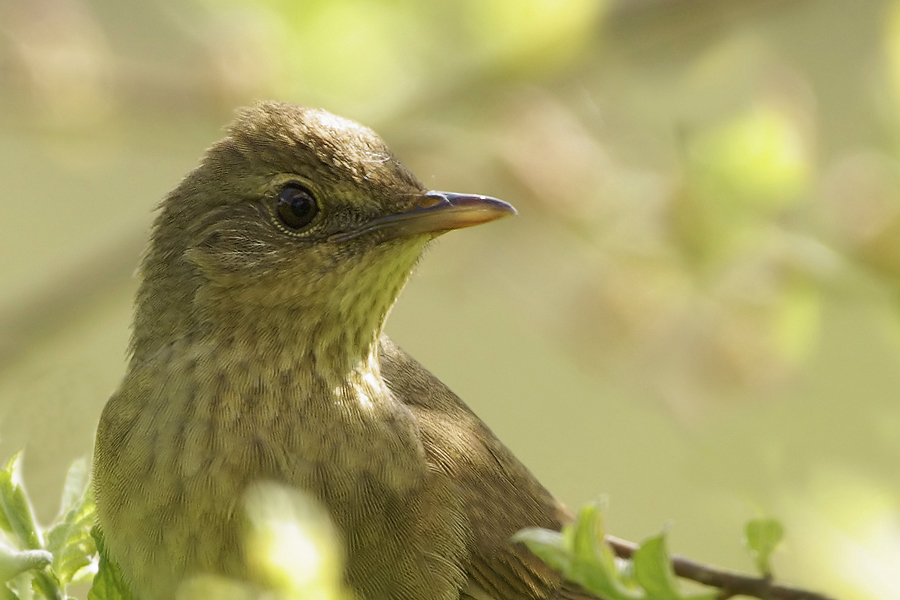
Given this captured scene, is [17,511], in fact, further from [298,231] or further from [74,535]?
[298,231]

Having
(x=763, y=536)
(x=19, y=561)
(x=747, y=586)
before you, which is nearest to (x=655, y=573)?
(x=763, y=536)

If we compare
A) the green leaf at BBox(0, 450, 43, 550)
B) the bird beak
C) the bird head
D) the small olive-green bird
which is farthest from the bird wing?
the green leaf at BBox(0, 450, 43, 550)

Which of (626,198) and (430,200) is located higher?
(626,198)

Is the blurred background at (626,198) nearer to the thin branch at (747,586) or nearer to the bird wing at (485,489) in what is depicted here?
the thin branch at (747,586)

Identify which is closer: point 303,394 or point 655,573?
point 655,573

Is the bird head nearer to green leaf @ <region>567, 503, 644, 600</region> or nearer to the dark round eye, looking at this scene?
the dark round eye
